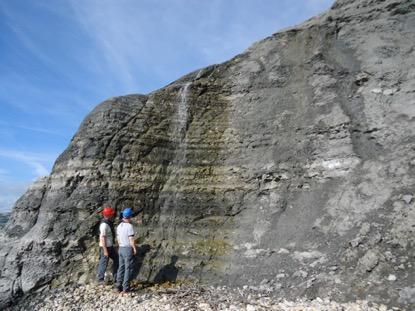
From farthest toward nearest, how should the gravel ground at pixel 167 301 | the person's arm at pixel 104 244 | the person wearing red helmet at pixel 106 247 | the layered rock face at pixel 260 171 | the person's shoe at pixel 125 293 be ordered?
the person wearing red helmet at pixel 106 247 < the person's arm at pixel 104 244 < the layered rock face at pixel 260 171 < the person's shoe at pixel 125 293 < the gravel ground at pixel 167 301

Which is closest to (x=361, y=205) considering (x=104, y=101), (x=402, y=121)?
(x=402, y=121)

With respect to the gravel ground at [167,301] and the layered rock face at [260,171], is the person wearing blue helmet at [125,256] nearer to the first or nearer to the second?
the gravel ground at [167,301]

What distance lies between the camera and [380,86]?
11.4 m

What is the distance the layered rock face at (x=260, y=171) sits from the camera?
9.65 metres

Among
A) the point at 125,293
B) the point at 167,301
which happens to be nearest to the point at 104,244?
the point at 125,293

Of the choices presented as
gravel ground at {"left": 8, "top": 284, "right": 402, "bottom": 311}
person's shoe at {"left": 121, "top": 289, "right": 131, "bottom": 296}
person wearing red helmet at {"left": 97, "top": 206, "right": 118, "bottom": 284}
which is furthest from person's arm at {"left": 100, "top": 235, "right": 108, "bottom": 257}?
person's shoe at {"left": 121, "top": 289, "right": 131, "bottom": 296}

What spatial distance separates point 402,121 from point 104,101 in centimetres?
923

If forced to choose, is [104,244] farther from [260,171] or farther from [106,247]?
[260,171]

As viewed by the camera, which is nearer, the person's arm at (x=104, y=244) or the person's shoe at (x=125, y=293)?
the person's shoe at (x=125, y=293)

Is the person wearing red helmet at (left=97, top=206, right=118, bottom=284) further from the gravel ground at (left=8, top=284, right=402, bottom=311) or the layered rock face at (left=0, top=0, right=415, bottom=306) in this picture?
the layered rock face at (left=0, top=0, right=415, bottom=306)

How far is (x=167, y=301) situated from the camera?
888 cm

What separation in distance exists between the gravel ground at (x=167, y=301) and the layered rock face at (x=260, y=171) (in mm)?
457

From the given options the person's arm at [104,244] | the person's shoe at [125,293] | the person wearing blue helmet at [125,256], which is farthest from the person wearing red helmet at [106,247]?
the person's shoe at [125,293]

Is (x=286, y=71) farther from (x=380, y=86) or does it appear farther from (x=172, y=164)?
(x=172, y=164)
